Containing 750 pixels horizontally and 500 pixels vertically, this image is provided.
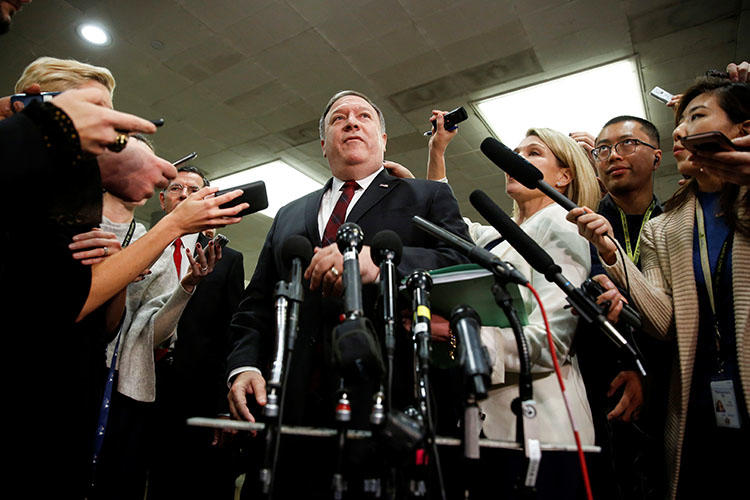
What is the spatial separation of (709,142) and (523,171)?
0.53 meters

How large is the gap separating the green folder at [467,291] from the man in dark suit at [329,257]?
16 cm

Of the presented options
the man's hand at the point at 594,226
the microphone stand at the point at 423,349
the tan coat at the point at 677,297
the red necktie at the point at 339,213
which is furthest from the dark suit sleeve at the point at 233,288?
the tan coat at the point at 677,297

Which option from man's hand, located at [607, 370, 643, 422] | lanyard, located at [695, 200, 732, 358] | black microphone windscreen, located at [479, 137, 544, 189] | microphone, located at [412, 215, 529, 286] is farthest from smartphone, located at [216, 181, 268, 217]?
lanyard, located at [695, 200, 732, 358]

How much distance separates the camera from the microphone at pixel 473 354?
81 cm

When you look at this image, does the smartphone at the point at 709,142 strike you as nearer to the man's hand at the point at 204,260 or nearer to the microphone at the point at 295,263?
the microphone at the point at 295,263

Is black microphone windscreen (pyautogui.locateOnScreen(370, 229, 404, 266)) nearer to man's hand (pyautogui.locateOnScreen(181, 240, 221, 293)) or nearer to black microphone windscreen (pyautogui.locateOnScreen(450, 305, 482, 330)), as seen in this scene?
black microphone windscreen (pyautogui.locateOnScreen(450, 305, 482, 330))

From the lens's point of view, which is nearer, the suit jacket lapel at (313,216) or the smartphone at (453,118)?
the suit jacket lapel at (313,216)

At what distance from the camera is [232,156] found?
586 centimetres

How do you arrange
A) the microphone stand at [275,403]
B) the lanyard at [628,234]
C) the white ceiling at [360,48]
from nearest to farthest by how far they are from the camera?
1. the microphone stand at [275,403]
2. the lanyard at [628,234]
3. the white ceiling at [360,48]

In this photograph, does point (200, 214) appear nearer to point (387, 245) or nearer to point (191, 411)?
point (387, 245)

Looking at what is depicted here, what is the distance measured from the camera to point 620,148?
212 cm

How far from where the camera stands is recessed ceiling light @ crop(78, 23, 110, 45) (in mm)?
3766

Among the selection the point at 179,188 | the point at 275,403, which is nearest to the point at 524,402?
the point at 275,403

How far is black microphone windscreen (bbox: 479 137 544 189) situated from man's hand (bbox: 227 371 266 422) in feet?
3.25
